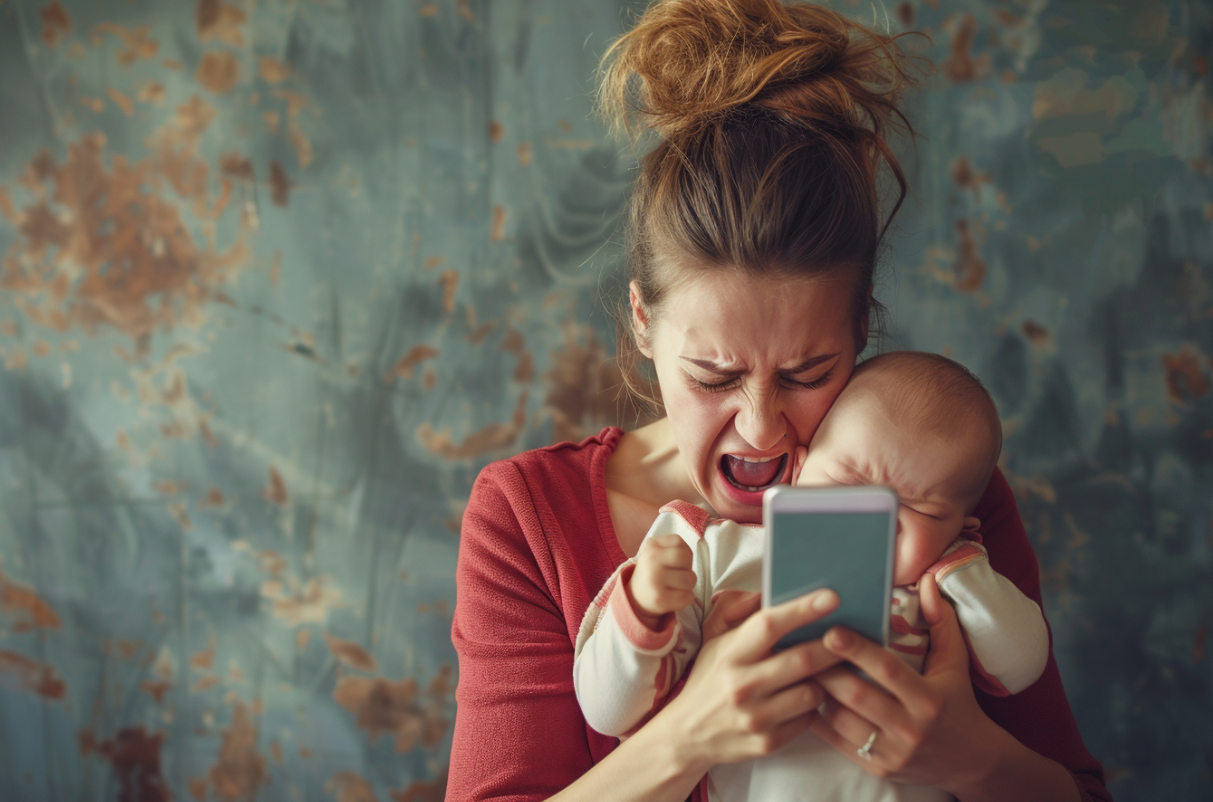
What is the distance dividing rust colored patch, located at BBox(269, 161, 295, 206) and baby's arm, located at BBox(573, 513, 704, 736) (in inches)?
47.9

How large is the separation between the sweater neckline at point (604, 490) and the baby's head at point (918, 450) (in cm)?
32

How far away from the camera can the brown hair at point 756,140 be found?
1006 millimetres

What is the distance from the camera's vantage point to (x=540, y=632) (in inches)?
41.6

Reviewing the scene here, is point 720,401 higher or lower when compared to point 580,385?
higher

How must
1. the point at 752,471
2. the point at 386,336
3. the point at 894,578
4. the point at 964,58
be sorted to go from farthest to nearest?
the point at 386,336 < the point at 964,58 < the point at 752,471 < the point at 894,578

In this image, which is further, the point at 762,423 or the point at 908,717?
the point at 762,423

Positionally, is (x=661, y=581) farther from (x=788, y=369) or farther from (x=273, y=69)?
(x=273, y=69)

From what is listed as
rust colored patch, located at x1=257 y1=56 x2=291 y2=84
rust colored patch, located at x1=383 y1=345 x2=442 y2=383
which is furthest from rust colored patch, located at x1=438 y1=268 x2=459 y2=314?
rust colored patch, located at x1=257 y1=56 x2=291 y2=84

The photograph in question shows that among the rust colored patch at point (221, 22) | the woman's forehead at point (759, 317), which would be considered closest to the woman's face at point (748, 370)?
the woman's forehead at point (759, 317)

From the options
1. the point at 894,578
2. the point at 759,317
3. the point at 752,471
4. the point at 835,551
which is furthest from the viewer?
the point at 752,471

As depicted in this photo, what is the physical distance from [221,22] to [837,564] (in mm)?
1704

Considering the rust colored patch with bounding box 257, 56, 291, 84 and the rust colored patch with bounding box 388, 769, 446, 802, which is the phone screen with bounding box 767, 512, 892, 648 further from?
the rust colored patch with bounding box 257, 56, 291, 84

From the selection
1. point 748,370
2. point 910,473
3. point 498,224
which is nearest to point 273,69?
point 498,224

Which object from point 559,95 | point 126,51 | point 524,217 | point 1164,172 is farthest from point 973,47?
point 126,51
